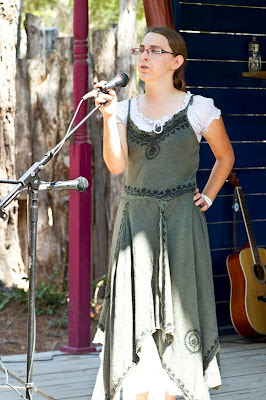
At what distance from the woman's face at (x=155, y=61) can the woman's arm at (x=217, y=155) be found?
0.94 feet

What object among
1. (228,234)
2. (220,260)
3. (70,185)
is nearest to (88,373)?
(220,260)

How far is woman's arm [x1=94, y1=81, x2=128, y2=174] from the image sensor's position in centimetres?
293

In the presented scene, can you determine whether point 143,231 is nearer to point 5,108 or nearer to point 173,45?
point 173,45

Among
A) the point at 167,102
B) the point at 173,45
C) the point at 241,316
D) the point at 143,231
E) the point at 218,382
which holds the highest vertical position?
the point at 173,45

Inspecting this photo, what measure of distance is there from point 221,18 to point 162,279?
8.63ft

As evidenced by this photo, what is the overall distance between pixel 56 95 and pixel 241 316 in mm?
2483

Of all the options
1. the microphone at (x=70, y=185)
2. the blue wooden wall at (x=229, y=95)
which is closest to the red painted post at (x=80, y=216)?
the blue wooden wall at (x=229, y=95)

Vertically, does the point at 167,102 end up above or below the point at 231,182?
above

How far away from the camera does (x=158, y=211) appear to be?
318 cm

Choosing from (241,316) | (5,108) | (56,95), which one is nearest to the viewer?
(241,316)

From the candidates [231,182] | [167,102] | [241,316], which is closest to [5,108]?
[231,182]

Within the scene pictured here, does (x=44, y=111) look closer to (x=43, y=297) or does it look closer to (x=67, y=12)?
(x=43, y=297)

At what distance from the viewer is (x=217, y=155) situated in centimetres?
335

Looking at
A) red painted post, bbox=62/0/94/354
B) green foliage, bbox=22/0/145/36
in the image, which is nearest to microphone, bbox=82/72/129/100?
red painted post, bbox=62/0/94/354
